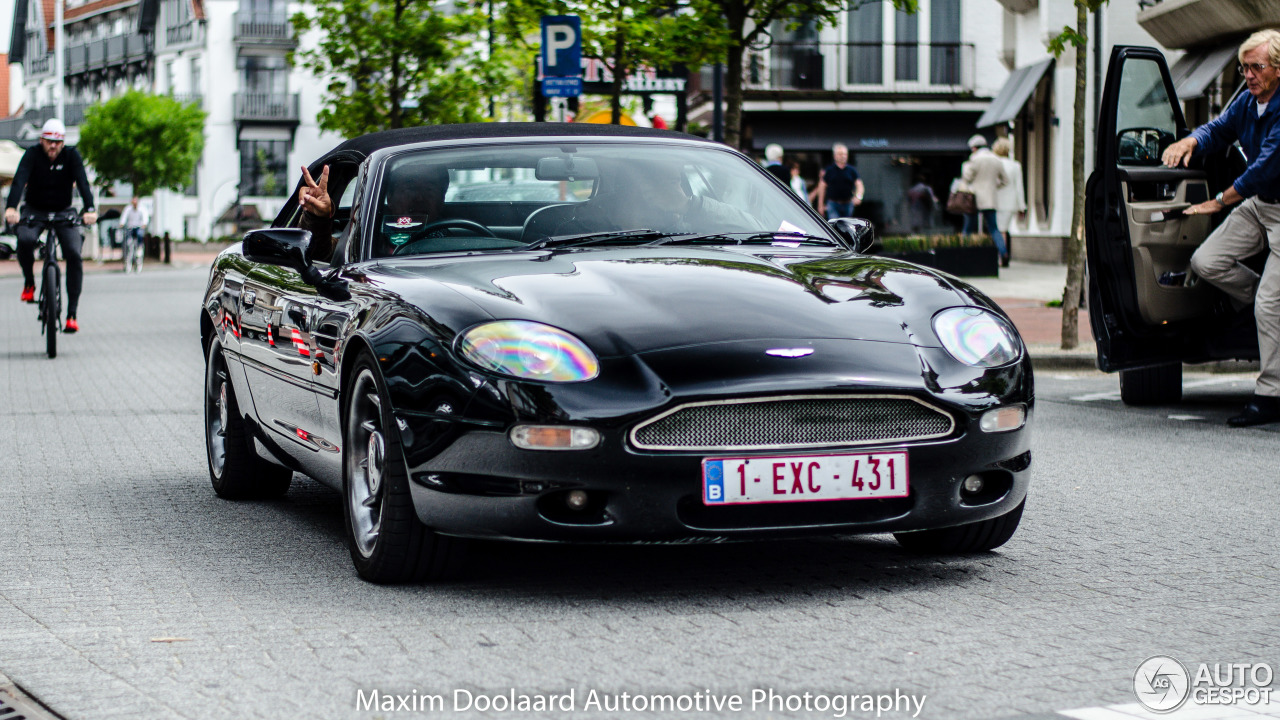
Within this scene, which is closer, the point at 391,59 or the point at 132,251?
the point at 391,59

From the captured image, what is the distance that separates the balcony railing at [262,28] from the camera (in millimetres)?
74125

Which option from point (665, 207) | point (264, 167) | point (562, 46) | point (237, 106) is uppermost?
point (237, 106)

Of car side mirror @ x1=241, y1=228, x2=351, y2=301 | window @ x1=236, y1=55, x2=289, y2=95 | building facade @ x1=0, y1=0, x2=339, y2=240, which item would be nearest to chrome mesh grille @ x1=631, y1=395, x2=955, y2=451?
car side mirror @ x1=241, y1=228, x2=351, y2=301

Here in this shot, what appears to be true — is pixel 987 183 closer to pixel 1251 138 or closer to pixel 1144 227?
pixel 1144 227

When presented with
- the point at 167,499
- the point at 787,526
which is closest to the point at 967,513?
the point at 787,526

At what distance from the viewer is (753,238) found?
18.8 ft

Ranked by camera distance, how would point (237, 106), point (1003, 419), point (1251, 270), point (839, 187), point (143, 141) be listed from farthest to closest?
point (237, 106) < point (143, 141) < point (839, 187) < point (1251, 270) < point (1003, 419)

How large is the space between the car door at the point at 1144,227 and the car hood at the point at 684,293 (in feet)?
13.0

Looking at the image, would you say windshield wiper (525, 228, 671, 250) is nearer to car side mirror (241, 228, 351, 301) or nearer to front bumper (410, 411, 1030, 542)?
car side mirror (241, 228, 351, 301)

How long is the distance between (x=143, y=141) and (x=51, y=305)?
56.9 metres

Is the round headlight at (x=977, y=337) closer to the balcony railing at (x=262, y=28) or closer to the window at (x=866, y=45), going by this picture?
the window at (x=866, y=45)

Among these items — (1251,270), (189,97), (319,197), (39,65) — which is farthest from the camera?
(39,65)

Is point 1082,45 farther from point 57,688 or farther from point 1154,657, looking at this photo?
point 57,688

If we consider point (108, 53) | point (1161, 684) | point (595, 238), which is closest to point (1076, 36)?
point (595, 238)
